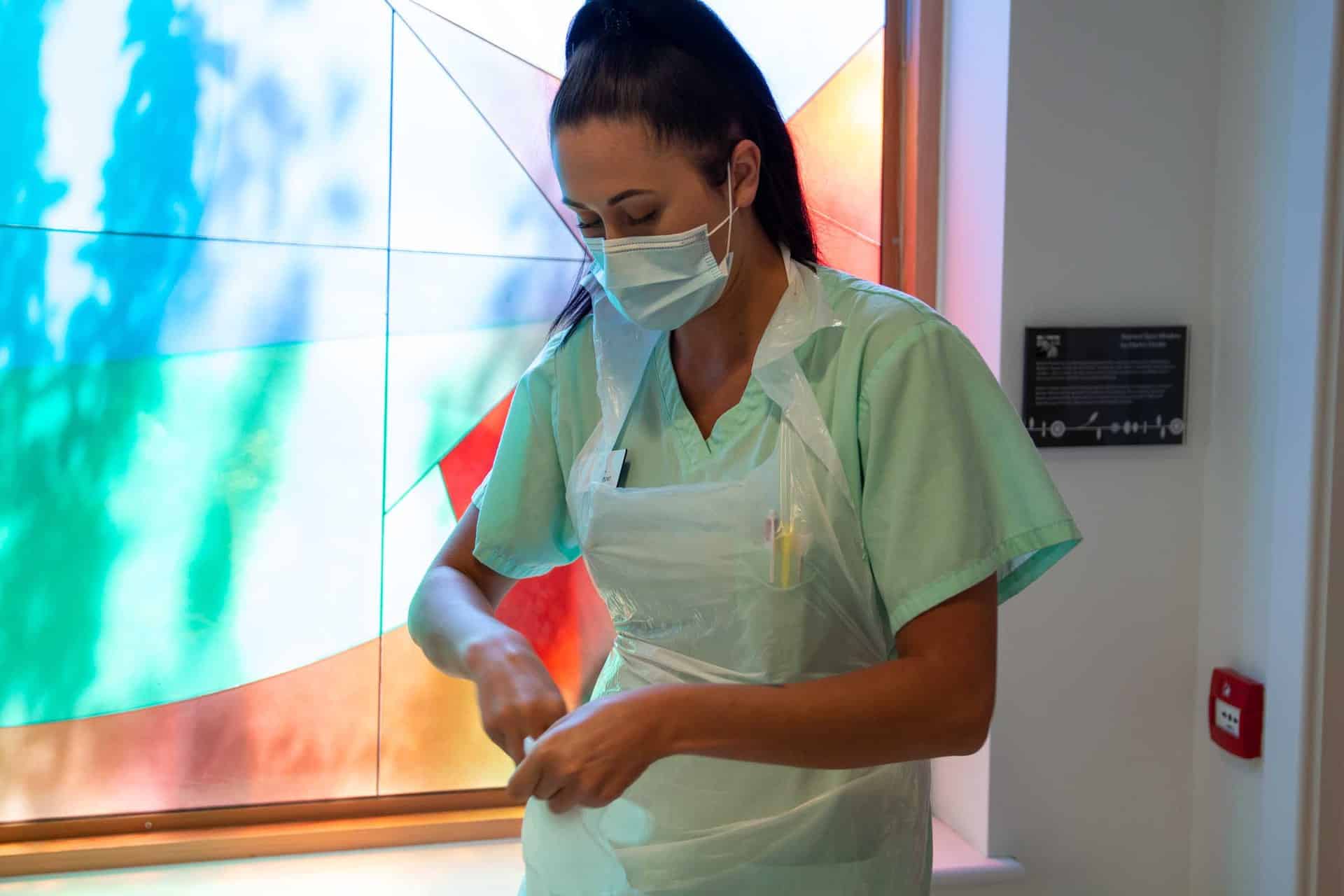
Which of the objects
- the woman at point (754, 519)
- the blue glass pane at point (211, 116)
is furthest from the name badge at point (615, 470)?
the blue glass pane at point (211, 116)

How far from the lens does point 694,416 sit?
1.15 metres

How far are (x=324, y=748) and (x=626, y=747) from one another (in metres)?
1.15

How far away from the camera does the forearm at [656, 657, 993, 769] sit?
88cm

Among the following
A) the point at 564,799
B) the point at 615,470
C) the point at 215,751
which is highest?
the point at 615,470

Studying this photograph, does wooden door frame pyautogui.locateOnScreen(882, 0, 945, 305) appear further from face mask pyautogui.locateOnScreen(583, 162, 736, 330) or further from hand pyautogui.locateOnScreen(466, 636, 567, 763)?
hand pyautogui.locateOnScreen(466, 636, 567, 763)

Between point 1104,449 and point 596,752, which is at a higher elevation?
point 1104,449

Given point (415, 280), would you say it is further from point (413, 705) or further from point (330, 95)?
point (413, 705)

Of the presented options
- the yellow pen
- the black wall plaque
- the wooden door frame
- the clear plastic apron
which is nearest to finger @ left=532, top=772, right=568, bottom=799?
the clear plastic apron

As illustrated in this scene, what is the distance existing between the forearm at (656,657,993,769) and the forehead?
440mm

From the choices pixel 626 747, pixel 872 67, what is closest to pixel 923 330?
pixel 626 747

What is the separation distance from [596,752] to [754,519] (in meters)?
0.28

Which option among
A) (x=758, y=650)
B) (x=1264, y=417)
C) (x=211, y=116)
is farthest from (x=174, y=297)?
(x=1264, y=417)

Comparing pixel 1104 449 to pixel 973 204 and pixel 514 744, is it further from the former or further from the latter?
pixel 514 744

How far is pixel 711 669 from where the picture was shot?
42.6 inches
